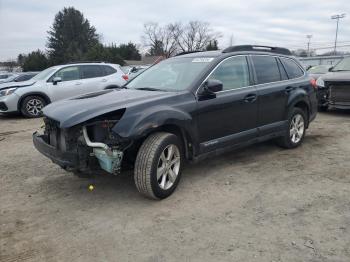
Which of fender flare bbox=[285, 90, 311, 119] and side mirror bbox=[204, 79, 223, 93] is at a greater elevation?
side mirror bbox=[204, 79, 223, 93]

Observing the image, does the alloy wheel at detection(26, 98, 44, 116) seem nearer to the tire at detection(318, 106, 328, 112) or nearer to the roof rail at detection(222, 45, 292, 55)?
the roof rail at detection(222, 45, 292, 55)

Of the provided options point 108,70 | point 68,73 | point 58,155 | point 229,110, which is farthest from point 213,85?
point 108,70

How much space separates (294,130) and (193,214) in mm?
3259

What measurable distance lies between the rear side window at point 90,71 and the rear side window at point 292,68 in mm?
6901

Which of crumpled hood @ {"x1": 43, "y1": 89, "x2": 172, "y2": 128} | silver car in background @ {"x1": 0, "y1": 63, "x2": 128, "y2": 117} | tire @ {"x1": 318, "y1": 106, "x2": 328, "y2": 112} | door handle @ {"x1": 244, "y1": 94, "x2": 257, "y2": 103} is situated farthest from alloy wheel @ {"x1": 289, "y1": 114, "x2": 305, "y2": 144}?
silver car in background @ {"x1": 0, "y1": 63, "x2": 128, "y2": 117}

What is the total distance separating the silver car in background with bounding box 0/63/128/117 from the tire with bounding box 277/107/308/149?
6771 mm

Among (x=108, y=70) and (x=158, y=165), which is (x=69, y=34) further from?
(x=158, y=165)

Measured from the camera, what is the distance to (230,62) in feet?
16.8

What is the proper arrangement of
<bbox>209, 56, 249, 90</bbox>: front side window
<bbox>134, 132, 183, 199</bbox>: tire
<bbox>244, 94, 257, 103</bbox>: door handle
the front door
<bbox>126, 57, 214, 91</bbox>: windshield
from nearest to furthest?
1. <bbox>134, 132, 183, 199</bbox>: tire
2. the front door
3. <bbox>126, 57, 214, 91</bbox>: windshield
4. <bbox>209, 56, 249, 90</bbox>: front side window
5. <bbox>244, 94, 257, 103</bbox>: door handle

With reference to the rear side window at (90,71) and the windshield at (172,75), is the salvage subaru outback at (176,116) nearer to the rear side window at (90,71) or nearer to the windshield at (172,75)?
the windshield at (172,75)

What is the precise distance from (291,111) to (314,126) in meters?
2.81

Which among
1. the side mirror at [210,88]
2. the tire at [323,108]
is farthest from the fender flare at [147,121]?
the tire at [323,108]

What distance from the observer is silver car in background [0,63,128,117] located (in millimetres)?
10695

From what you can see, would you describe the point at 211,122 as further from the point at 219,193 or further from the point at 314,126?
the point at 314,126
